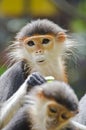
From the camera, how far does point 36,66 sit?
8.06 meters

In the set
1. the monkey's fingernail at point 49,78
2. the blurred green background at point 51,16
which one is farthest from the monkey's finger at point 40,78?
the blurred green background at point 51,16

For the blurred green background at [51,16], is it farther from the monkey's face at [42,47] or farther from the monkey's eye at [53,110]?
the monkey's eye at [53,110]

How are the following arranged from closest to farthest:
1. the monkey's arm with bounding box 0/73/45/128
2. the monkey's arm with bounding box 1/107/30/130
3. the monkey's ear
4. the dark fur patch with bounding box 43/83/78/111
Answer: the dark fur patch with bounding box 43/83/78/111
the monkey's arm with bounding box 1/107/30/130
the monkey's arm with bounding box 0/73/45/128
the monkey's ear

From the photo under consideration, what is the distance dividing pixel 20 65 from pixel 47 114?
3.11 feet

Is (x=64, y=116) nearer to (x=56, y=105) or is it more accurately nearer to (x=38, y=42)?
(x=56, y=105)

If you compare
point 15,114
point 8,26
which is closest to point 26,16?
point 8,26

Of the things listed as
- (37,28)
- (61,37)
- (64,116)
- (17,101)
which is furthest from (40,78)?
(61,37)

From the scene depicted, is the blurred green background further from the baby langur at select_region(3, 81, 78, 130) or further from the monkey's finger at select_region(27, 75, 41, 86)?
the baby langur at select_region(3, 81, 78, 130)

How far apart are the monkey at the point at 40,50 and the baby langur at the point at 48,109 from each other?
46 cm

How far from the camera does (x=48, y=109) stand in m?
7.25

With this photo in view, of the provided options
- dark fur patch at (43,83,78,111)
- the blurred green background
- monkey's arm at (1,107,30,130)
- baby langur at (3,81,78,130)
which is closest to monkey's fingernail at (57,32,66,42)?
baby langur at (3,81,78,130)

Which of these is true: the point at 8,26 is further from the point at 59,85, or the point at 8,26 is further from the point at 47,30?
the point at 59,85

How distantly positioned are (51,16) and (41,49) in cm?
385

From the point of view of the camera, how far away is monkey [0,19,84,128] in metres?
8.05
